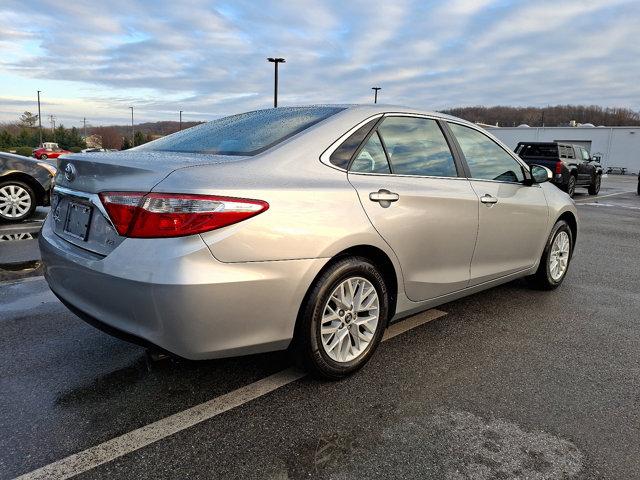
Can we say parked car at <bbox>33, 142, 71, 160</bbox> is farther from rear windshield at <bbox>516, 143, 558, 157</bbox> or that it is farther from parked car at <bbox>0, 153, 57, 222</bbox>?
rear windshield at <bbox>516, 143, 558, 157</bbox>

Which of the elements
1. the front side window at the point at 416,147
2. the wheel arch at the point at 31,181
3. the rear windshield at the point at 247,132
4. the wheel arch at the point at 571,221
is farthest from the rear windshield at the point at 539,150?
the rear windshield at the point at 247,132

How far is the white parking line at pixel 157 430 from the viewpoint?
6.78 ft

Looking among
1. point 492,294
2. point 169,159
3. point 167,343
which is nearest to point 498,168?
point 492,294

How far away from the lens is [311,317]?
8.42ft

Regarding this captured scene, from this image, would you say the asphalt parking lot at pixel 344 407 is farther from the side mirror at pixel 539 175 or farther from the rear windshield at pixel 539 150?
the rear windshield at pixel 539 150

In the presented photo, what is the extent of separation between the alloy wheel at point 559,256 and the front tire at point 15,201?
26.8ft

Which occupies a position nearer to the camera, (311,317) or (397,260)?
(311,317)

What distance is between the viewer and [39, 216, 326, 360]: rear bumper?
2.16 metres

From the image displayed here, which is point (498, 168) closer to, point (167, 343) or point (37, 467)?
point (167, 343)

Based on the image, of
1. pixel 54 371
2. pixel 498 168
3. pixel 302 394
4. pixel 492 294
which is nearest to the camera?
pixel 302 394

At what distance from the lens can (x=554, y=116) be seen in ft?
284

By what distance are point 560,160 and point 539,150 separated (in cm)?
Answer: 89

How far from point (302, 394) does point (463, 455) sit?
897mm

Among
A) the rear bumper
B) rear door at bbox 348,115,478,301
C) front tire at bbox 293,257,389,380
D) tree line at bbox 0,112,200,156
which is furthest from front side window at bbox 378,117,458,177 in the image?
tree line at bbox 0,112,200,156
